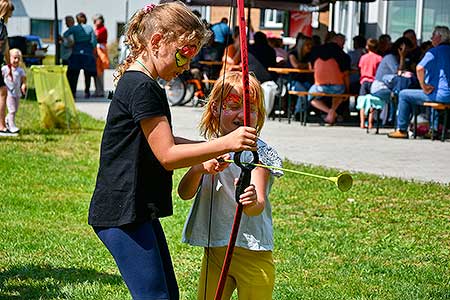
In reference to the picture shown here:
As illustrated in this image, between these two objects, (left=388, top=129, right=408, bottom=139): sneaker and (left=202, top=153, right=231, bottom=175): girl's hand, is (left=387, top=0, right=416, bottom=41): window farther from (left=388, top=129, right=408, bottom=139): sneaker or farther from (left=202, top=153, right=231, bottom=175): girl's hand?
(left=202, top=153, right=231, bottom=175): girl's hand

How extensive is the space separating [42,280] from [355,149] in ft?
25.0

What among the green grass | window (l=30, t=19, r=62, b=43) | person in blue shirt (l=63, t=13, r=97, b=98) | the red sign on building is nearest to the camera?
the green grass

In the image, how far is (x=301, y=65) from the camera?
17.0 m

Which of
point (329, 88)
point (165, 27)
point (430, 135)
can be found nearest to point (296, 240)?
point (165, 27)

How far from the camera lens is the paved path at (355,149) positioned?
10883 millimetres

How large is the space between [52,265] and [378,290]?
1.97 metres

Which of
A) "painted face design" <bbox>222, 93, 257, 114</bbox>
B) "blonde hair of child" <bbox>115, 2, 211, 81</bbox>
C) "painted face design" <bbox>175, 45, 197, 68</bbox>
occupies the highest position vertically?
"blonde hair of child" <bbox>115, 2, 211, 81</bbox>

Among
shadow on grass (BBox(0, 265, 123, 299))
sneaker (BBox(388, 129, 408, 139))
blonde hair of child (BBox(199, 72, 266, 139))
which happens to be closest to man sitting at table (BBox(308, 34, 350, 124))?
sneaker (BBox(388, 129, 408, 139))

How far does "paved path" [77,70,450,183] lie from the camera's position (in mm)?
10883

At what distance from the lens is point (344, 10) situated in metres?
26.6

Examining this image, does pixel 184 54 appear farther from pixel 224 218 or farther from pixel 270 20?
pixel 270 20

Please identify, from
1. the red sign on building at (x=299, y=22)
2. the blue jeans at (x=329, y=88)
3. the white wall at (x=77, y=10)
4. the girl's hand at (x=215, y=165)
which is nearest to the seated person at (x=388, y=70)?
the blue jeans at (x=329, y=88)

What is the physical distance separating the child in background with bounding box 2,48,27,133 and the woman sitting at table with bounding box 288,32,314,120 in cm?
520

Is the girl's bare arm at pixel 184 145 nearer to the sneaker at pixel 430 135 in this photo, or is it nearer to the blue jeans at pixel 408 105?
the blue jeans at pixel 408 105
